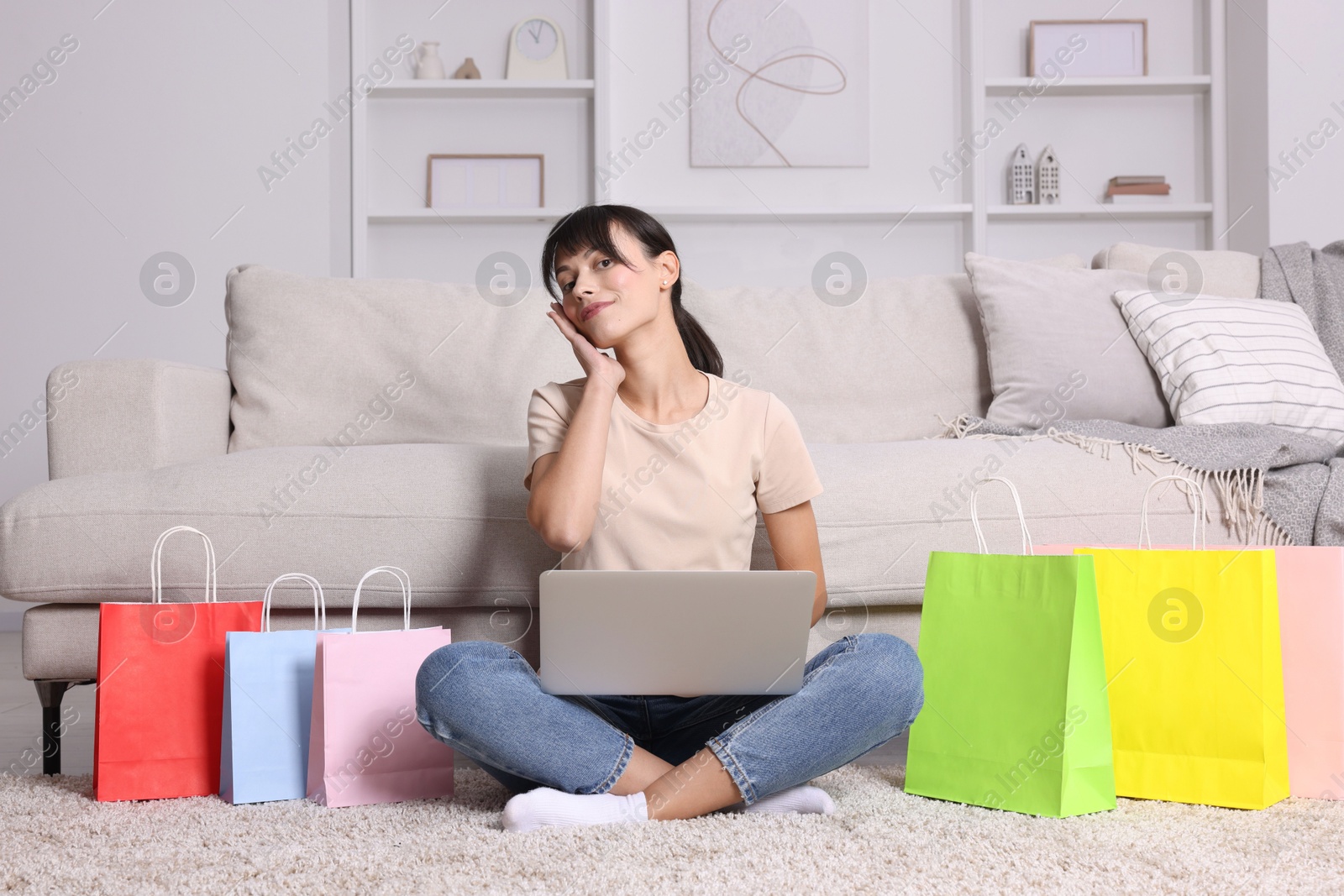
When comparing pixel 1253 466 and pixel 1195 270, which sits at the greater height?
pixel 1195 270

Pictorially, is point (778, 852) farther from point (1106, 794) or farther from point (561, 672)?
point (1106, 794)

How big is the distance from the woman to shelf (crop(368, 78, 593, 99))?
2126 mm

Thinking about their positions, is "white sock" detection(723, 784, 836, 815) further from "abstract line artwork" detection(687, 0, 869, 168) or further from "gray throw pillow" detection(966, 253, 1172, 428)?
"abstract line artwork" detection(687, 0, 869, 168)

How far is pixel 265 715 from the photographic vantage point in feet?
3.97

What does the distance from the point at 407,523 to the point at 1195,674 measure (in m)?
1.04

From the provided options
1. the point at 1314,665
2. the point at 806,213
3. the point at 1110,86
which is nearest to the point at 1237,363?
the point at 1314,665

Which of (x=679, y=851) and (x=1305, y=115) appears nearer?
(x=679, y=851)

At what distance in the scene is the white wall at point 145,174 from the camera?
3.26m

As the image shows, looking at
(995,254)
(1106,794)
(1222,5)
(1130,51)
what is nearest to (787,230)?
(995,254)

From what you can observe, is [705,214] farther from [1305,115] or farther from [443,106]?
[1305,115]

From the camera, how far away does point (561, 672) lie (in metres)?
1.06

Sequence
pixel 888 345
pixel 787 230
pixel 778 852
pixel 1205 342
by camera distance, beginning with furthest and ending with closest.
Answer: pixel 787 230, pixel 888 345, pixel 1205 342, pixel 778 852

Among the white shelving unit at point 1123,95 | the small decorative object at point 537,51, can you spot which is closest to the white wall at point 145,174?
the small decorative object at point 537,51

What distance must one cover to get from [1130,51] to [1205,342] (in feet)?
6.88
